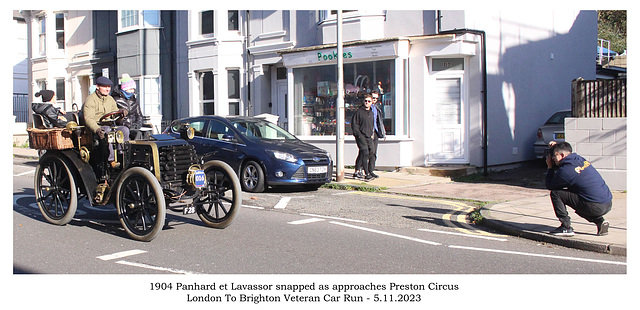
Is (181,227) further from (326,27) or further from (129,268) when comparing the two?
(326,27)

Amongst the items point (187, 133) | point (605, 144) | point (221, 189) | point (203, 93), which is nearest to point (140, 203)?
point (221, 189)


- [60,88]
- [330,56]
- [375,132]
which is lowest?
[375,132]

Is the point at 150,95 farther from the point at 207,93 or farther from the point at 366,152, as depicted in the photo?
the point at 366,152

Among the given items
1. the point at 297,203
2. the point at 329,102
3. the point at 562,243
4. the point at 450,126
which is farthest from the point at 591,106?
the point at 329,102

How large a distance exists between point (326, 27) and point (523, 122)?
6.25m

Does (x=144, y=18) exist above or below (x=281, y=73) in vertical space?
above

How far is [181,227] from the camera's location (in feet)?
25.6

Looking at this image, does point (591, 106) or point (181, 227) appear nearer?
point (181, 227)

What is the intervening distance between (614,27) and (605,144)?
3277cm

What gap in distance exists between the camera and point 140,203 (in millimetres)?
6836

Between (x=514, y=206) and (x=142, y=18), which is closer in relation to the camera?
(x=514, y=206)

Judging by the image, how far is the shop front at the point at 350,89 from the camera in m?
15.2

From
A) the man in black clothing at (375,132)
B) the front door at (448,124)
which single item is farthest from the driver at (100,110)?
the front door at (448,124)

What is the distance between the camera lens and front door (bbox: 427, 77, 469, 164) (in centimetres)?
1502
